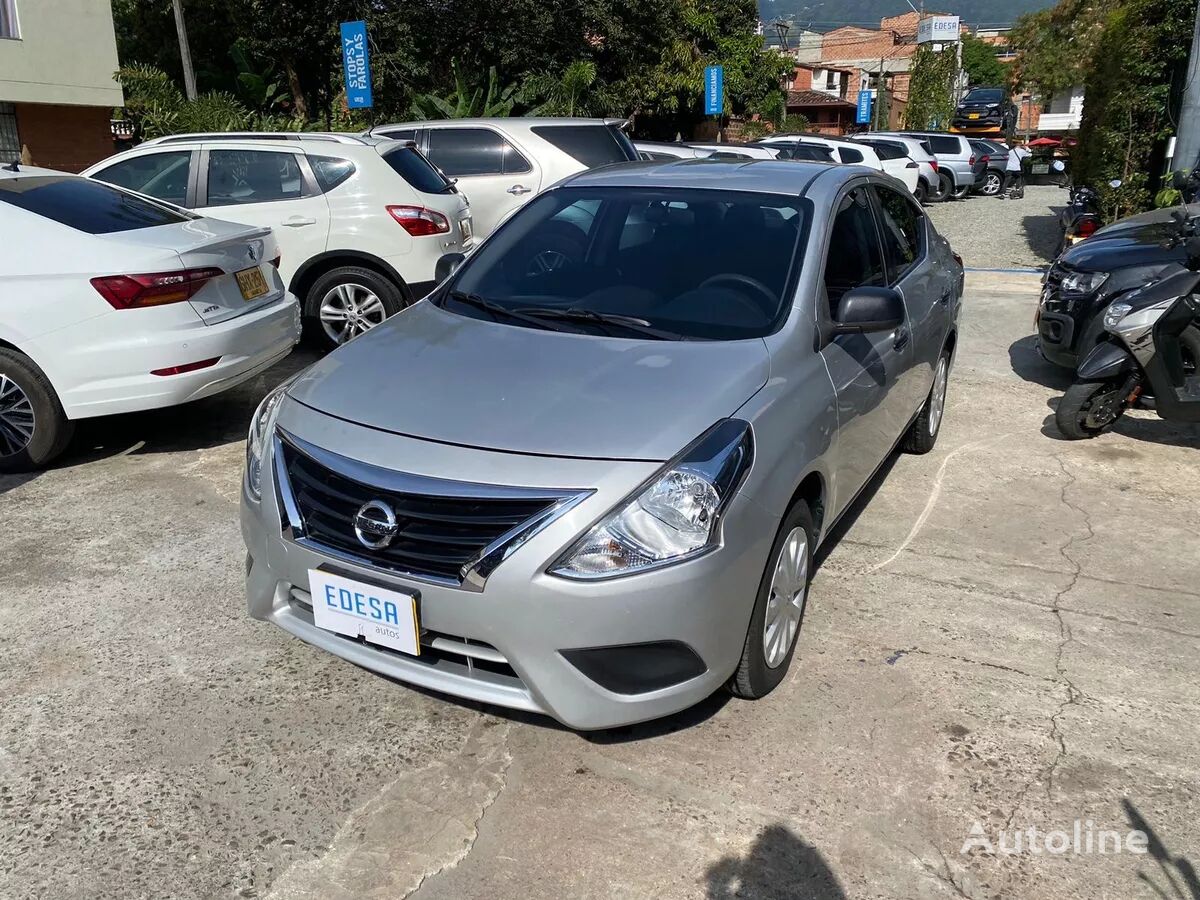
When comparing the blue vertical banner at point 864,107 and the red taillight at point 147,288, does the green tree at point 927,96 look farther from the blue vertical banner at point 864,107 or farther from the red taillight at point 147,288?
the red taillight at point 147,288

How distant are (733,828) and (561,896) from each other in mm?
524

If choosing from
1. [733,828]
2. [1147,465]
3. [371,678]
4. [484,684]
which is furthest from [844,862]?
[1147,465]

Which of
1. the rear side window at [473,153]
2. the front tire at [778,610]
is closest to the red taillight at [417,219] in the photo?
the rear side window at [473,153]

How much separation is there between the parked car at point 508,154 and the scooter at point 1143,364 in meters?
5.61

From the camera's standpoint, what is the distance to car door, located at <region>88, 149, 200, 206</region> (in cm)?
767

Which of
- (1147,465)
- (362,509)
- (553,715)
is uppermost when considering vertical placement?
(362,509)

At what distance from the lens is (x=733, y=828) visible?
9.11ft

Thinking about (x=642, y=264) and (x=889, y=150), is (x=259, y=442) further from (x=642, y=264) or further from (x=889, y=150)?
(x=889, y=150)

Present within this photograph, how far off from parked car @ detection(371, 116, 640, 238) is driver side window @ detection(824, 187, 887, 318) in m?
5.90

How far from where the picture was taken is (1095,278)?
6.79 metres

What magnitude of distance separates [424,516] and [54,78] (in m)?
19.7

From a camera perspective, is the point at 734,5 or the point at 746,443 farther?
the point at 734,5

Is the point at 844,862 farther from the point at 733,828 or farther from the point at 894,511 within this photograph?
the point at 894,511

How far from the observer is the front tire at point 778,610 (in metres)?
3.08
